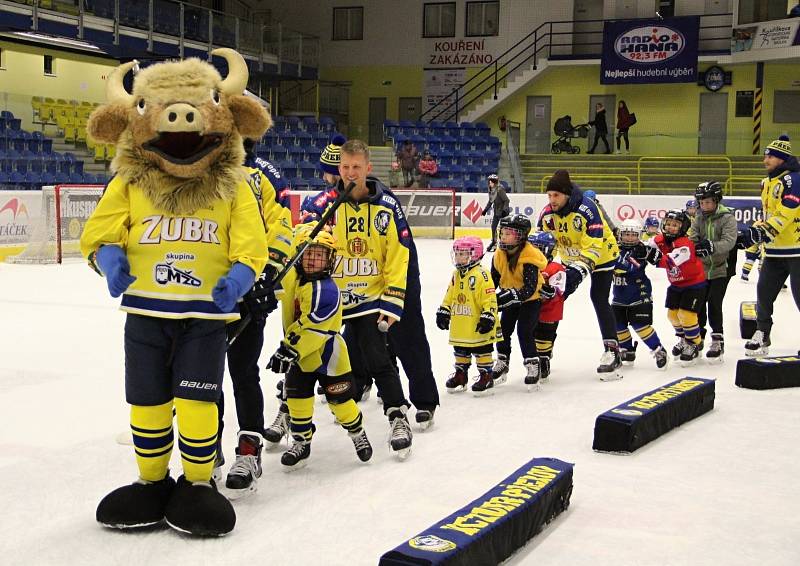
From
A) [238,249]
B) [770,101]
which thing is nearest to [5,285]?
[238,249]

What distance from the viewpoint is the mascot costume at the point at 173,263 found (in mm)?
3756

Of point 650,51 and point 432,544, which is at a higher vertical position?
point 650,51

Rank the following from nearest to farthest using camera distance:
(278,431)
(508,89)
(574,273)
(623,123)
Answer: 1. (278,431)
2. (574,273)
3. (623,123)
4. (508,89)

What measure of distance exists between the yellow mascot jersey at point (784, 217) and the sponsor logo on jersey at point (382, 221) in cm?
395

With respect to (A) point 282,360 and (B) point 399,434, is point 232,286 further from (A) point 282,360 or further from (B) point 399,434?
(B) point 399,434

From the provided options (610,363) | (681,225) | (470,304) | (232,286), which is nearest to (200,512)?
(232,286)

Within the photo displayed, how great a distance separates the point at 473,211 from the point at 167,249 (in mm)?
17478

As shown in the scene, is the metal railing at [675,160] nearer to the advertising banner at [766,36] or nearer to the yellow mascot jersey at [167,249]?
the advertising banner at [766,36]

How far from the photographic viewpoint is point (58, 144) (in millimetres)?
22109

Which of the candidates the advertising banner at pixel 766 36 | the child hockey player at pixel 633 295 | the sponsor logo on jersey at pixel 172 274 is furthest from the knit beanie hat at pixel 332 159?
the advertising banner at pixel 766 36

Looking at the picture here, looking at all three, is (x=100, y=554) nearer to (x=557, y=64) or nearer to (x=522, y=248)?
(x=522, y=248)

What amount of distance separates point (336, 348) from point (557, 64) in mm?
26134

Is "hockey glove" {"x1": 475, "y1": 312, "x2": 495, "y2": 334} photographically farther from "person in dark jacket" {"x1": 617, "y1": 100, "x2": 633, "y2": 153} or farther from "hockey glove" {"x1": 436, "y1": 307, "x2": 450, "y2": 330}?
"person in dark jacket" {"x1": 617, "y1": 100, "x2": 633, "y2": 153}

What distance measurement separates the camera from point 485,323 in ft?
20.6
